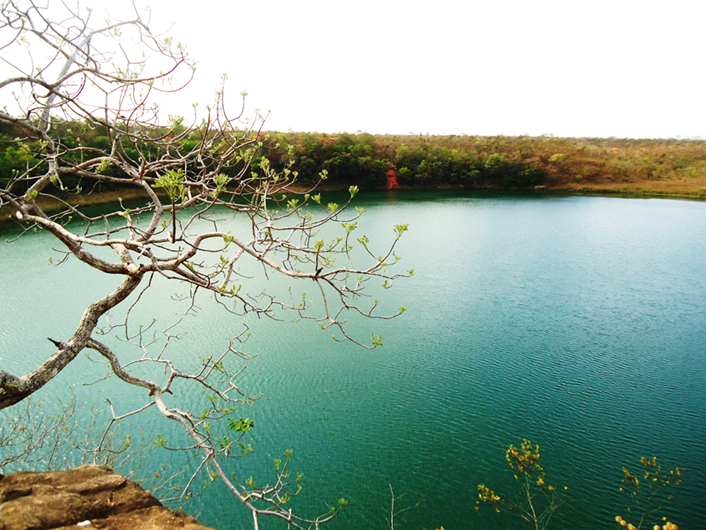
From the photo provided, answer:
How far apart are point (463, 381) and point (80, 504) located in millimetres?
5734

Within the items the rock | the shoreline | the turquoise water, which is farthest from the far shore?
the rock

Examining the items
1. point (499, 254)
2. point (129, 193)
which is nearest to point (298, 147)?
point (129, 193)

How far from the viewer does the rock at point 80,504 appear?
2154mm

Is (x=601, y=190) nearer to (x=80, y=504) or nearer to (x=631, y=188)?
(x=631, y=188)

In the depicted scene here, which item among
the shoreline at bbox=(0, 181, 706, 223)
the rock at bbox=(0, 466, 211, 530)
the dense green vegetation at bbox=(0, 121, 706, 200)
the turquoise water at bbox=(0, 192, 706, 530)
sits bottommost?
the turquoise water at bbox=(0, 192, 706, 530)

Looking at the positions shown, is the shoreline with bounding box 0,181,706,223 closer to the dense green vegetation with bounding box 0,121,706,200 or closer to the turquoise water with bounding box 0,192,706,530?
the dense green vegetation with bounding box 0,121,706,200

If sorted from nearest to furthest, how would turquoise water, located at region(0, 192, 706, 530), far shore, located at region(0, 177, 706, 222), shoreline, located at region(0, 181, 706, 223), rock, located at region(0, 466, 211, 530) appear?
rock, located at region(0, 466, 211, 530)
turquoise water, located at region(0, 192, 706, 530)
shoreline, located at region(0, 181, 706, 223)
far shore, located at region(0, 177, 706, 222)

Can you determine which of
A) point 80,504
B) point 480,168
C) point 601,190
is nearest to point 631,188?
point 601,190

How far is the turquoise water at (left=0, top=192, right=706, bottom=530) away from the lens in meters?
4.83

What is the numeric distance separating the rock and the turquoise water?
209 centimetres

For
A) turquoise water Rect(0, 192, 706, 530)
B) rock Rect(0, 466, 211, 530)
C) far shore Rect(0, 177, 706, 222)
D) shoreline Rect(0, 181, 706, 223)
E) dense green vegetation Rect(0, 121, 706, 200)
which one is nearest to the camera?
rock Rect(0, 466, 211, 530)

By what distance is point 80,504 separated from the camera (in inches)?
94.0

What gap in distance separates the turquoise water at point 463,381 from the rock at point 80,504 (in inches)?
82.2

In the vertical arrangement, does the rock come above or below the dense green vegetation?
below
